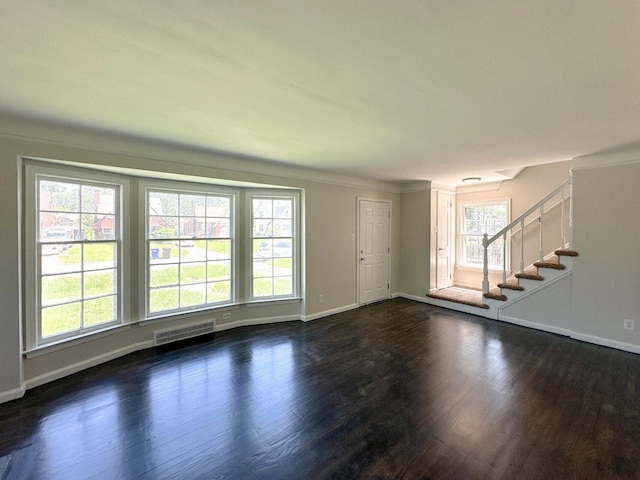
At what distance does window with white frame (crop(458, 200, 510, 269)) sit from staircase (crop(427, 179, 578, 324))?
0.36 metres

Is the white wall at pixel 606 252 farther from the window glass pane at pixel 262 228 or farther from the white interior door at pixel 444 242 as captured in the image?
the window glass pane at pixel 262 228

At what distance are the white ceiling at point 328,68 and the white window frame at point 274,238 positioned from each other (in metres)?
1.53

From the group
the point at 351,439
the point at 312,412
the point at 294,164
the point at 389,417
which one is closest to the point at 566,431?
the point at 389,417

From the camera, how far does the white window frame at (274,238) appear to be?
4230 millimetres

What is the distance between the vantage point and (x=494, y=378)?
271cm

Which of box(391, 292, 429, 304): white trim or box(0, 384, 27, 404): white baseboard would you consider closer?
box(0, 384, 27, 404): white baseboard

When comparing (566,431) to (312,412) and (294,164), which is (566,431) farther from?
(294,164)

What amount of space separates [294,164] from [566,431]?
3825 millimetres

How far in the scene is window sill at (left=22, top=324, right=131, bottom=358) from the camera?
257 cm

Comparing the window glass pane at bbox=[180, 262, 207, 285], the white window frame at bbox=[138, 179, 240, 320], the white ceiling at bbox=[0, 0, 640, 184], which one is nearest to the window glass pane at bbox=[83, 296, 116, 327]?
the white window frame at bbox=[138, 179, 240, 320]

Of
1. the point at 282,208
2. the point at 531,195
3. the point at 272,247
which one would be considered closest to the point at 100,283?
the point at 272,247

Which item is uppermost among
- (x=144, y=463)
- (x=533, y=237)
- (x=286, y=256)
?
(x=533, y=237)

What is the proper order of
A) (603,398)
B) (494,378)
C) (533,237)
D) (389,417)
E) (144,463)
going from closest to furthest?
(144,463) → (389,417) → (603,398) → (494,378) → (533,237)

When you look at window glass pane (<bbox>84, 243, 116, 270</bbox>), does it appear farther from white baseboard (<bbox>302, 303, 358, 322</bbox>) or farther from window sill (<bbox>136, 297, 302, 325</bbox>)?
white baseboard (<bbox>302, 303, 358, 322</bbox>)
